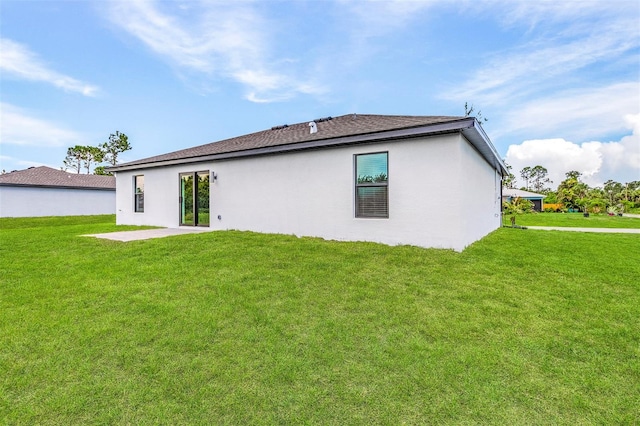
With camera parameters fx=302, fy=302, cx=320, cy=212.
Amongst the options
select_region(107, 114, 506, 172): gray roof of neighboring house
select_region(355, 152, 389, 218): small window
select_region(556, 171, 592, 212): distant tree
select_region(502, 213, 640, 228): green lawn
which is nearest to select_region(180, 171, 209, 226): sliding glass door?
select_region(107, 114, 506, 172): gray roof of neighboring house

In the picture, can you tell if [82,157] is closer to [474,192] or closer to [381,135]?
[381,135]

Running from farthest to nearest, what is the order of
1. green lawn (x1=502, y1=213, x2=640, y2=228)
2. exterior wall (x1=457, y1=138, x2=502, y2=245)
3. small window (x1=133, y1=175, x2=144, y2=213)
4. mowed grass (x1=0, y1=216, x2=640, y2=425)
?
green lawn (x1=502, y1=213, x2=640, y2=228) → small window (x1=133, y1=175, x2=144, y2=213) → exterior wall (x1=457, y1=138, x2=502, y2=245) → mowed grass (x1=0, y1=216, x2=640, y2=425)

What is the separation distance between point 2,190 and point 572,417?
30.5 metres

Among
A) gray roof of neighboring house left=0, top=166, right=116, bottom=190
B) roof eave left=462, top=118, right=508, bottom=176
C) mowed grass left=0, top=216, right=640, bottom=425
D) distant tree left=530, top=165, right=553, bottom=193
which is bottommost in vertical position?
mowed grass left=0, top=216, right=640, bottom=425

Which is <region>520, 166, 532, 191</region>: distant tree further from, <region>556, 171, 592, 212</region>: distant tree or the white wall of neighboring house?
the white wall of neighboring house

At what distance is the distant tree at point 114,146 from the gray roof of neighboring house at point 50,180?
1537 cm

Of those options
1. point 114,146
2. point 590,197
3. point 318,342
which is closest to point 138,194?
point 318,342

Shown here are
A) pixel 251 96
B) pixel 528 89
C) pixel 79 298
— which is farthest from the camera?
pixel 251 96

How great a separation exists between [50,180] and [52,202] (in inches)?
75.2

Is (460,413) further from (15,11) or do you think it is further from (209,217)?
(15,11)

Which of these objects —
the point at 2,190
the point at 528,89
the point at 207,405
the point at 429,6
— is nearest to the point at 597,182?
the point at 528,89

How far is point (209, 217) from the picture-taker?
10.0 meters

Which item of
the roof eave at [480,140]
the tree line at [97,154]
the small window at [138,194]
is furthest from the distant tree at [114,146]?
the roof eave at [480,140]

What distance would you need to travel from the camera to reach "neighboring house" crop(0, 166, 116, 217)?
2133 centimetres
